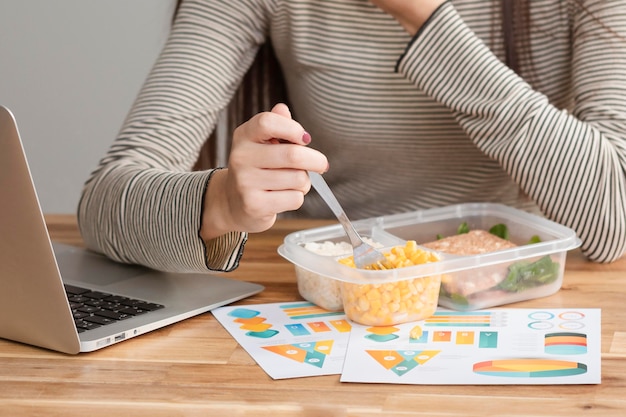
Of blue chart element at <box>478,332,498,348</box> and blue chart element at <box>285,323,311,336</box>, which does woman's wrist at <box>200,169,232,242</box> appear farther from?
blue chart element at <box>478,332,498,348</box>

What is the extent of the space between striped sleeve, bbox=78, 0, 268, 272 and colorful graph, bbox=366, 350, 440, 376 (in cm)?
26

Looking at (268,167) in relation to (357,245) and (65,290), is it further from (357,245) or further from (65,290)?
(65,290)

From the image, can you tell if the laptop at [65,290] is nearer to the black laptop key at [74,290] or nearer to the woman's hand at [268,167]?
the black laptop key at [74,290]

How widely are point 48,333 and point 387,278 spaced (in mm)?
344

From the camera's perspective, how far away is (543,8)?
1.32 meters

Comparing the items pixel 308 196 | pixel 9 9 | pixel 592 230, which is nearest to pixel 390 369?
pixel 592 230

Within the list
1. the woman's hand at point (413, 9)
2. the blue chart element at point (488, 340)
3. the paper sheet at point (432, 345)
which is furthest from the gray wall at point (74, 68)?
the blue chart element at point (488, 340)

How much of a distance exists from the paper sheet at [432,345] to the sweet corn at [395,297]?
0.03 ft

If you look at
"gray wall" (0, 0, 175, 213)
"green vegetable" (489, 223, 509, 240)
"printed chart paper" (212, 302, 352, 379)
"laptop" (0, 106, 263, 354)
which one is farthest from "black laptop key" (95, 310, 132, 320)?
"gray wall" (0, 0, 175, 213)

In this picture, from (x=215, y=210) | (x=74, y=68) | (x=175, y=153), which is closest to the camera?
(x=215, y=210)

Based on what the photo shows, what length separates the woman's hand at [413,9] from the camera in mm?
1222

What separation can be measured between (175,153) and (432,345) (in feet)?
2.02

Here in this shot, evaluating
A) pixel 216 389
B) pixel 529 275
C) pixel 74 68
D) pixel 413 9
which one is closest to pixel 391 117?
pixel 413 9

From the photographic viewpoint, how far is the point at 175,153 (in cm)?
135
